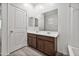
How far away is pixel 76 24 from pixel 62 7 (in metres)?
0.52

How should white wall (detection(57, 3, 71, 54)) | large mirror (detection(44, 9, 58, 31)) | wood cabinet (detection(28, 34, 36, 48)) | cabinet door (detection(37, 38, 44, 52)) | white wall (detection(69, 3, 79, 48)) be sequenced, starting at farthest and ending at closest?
wood cabinet (detection(28, 34, 36, 48)) → cabinet door (detection(37, 38, 44, 52)) → large mirror (detection(44, 9, 58, 31)) → white wall (detection(57, 3, 71, 54)) → white wall (detection(69, 3, 79, 48))

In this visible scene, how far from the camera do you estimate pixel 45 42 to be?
1.62 metres

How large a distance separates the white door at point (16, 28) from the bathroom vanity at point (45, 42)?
0.90ft

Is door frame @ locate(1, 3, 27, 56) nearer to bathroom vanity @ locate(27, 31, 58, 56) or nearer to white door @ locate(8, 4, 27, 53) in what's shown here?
white door @ locate(8, 4, 27, 53)

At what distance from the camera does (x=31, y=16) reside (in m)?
1.84

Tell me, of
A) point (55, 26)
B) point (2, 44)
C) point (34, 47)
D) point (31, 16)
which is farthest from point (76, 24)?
point (2, 44)

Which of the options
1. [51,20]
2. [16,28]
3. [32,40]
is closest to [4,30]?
[16,28]

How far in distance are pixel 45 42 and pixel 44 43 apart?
0.05m

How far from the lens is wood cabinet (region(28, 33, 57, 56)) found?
4.79 ft

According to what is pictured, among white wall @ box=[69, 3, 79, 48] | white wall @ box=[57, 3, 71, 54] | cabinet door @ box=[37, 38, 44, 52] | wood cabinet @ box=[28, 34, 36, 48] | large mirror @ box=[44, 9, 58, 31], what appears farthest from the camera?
wood cabinet @ box=[28, 34, 36, 48]

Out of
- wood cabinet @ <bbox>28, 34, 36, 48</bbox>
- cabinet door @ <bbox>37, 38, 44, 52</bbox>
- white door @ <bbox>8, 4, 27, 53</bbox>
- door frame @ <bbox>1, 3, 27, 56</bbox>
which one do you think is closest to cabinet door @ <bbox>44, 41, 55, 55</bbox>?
cabinet door @ <bbox>37, 38, 44, 52</bbox>

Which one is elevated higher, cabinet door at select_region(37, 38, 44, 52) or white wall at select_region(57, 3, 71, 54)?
white wall at select_region(57, 3, 71, 54)

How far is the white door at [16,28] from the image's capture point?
158cm

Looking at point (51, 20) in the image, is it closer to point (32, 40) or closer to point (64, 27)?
point (64, 27)
